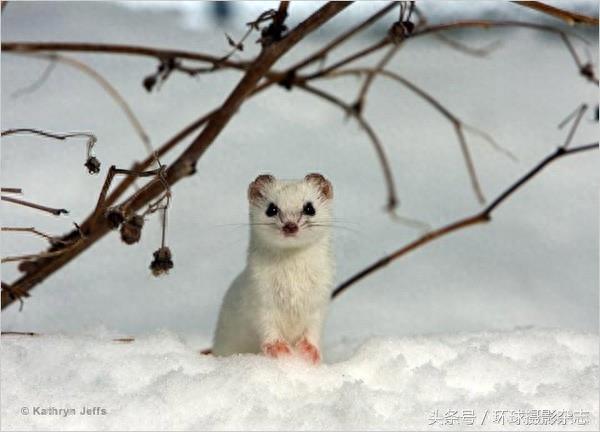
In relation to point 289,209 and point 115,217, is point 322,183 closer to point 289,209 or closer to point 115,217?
point 289,209

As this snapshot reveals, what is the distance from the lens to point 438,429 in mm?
1380

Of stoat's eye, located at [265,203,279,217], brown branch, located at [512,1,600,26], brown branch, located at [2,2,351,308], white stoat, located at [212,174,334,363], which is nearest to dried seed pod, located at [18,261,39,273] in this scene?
brown branch, located at [2,2,351,308]

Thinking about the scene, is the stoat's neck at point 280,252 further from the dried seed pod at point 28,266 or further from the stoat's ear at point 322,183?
the dried seed pod at point 28,266

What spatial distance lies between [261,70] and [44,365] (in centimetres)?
64

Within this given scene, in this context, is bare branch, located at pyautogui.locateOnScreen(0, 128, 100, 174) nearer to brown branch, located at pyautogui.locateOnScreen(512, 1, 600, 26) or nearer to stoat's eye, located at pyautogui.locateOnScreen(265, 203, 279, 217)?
stoat's eye, located at pyautogui.locateOnScreen(265, 203, 279, 217)

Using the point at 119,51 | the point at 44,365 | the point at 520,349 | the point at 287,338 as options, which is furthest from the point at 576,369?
the point at 119,51

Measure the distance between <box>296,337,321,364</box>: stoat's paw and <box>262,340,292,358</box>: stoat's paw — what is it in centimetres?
3

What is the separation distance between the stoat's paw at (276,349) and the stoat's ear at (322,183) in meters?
0.29

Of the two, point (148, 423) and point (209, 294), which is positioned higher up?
point (209, 294)

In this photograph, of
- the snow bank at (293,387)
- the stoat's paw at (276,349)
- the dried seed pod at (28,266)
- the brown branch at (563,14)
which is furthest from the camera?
the dried seed pod at (28,266)

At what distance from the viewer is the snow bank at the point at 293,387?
4.58 ft

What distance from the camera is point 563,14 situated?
1616 millimetres

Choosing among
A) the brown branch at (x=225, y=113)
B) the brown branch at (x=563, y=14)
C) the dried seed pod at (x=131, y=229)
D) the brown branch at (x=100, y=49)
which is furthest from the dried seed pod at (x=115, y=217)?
the brown branch at (x=563, y=14)

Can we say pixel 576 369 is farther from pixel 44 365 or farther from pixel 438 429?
pixel 44 365
